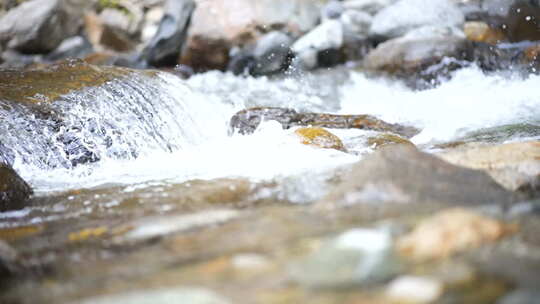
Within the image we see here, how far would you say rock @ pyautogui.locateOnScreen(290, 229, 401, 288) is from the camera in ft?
6.24

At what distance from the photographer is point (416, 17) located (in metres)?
11.9

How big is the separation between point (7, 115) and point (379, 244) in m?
4.63

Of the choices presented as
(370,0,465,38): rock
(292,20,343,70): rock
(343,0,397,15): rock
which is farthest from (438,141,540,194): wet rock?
(343,0,397,15): rock

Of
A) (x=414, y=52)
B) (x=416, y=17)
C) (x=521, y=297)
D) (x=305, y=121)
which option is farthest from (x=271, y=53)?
(x=521, y=297)

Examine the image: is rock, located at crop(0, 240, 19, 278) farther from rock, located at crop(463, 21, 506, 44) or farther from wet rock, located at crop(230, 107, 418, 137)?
rock, located at crop(463, 21, 506, 44)

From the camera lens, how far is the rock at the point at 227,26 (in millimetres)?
11734

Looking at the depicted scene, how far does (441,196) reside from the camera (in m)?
2.75

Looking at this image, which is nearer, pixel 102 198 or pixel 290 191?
pixel 290 191

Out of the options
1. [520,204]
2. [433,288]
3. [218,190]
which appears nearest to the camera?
[433,288]

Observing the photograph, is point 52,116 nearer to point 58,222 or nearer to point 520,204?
point 58,222

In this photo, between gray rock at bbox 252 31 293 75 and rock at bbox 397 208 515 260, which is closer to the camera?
rock at bbox 397 208 515 260

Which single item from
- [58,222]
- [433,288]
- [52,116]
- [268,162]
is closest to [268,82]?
[52,116]

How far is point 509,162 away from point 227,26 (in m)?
9.01

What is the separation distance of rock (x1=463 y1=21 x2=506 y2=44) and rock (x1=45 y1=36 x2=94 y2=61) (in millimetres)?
9183
